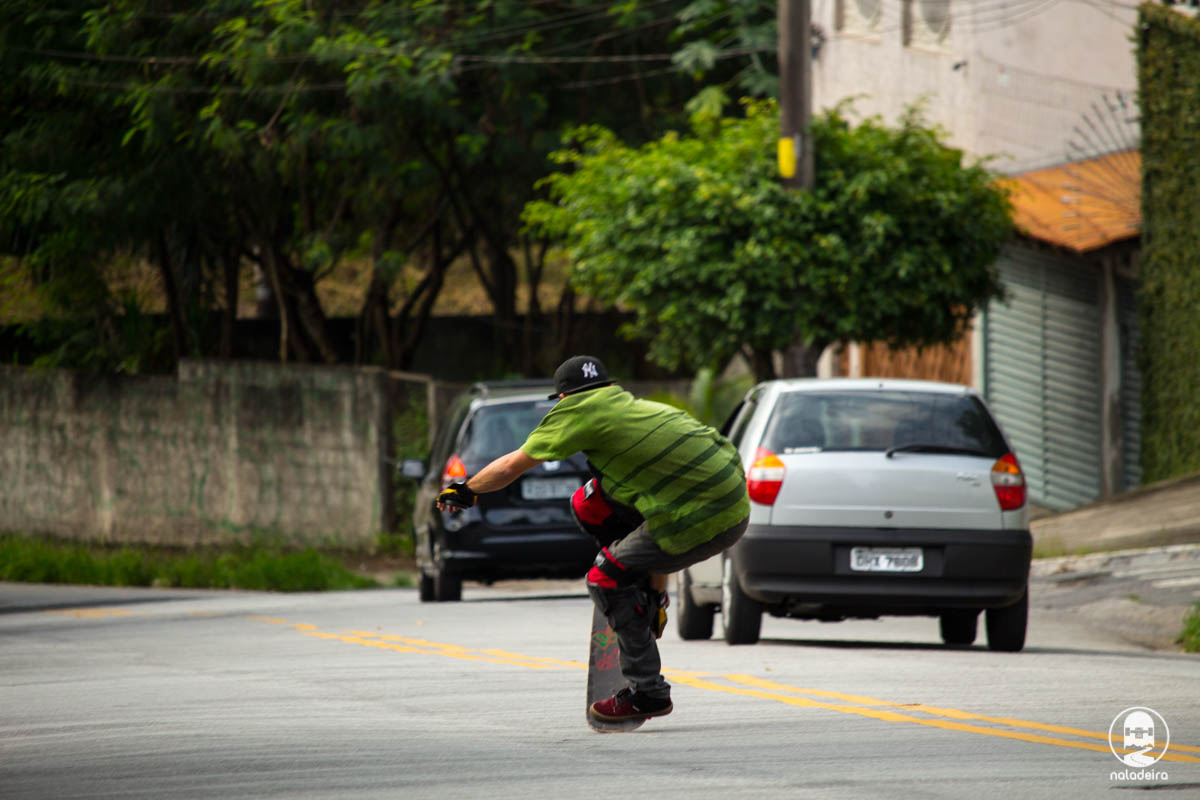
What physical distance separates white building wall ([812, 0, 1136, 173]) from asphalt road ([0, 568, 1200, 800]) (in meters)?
12.7

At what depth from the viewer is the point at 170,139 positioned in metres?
25.4

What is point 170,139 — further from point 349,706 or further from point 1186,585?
point 349,706

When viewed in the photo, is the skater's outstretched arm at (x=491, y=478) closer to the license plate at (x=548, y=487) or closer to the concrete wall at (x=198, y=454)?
the license plate at (x=548, y=487)

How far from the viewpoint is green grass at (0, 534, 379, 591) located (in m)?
21.4

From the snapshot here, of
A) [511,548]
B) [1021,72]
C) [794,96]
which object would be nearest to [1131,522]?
[794,96]

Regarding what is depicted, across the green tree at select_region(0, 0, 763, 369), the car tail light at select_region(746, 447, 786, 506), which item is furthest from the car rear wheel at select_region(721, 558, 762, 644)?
the green tree at select_region(0, 0, 763, 369)

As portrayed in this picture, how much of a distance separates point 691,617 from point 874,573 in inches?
74.5

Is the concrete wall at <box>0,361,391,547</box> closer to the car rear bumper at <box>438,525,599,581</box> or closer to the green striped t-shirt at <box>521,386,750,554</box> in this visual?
the car rear bumper at <box>438,525,599,581</box>

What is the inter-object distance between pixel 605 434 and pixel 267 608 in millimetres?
10649

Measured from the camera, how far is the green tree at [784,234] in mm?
19578

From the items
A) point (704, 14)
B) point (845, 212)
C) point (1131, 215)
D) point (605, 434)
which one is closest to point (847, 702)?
point (605, 434)

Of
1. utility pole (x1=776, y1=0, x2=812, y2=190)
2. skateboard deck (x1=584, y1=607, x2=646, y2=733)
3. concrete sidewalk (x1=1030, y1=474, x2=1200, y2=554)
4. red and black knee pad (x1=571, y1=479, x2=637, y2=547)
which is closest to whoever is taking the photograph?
skateboard deck (x1=584, y1=607, x2=646, y2=733)

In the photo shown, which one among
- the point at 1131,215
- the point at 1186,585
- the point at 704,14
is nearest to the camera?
the point at 1186,585

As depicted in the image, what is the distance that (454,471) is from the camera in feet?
53.3
